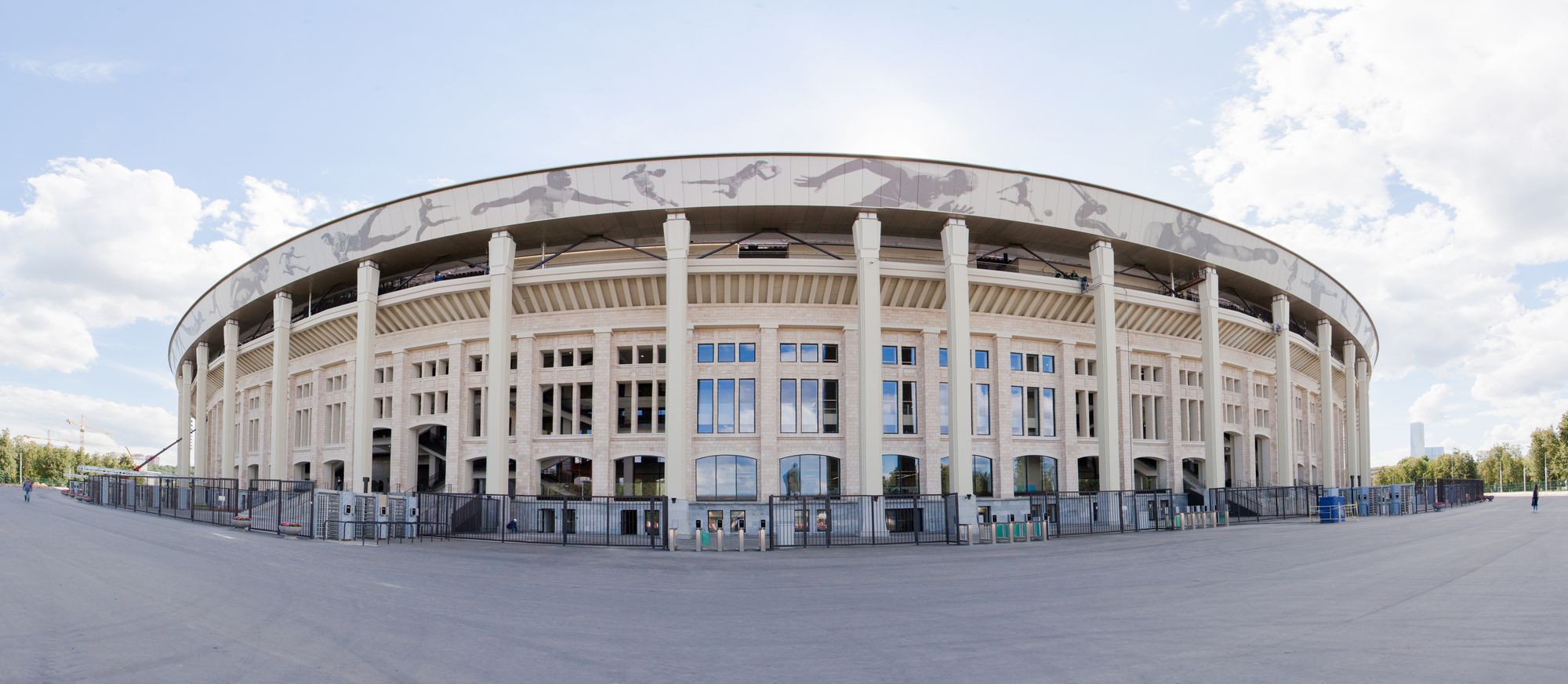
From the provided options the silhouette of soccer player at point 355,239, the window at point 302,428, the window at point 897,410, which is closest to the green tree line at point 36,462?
the window at point 302,428

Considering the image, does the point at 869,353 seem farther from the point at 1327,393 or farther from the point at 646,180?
the point at 1327,393

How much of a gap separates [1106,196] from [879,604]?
30.3 metres

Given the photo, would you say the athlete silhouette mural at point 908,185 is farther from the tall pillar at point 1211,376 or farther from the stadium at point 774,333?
the tall pillar at point 1211,376

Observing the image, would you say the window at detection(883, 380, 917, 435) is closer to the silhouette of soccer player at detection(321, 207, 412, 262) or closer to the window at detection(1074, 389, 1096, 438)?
the window at detection(1074, 389, 1096, 438)

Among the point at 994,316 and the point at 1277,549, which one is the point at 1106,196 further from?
the point at 1277,549

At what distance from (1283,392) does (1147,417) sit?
1081cm

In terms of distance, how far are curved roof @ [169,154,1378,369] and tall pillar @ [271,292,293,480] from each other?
6.30 m

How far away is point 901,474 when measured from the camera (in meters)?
37.9

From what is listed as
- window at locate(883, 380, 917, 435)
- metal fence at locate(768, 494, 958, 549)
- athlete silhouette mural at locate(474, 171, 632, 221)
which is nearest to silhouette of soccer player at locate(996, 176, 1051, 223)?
window at locate(883, 380, 917, 435)

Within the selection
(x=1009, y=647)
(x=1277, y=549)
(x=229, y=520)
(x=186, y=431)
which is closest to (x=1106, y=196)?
(x=1277, y=549)

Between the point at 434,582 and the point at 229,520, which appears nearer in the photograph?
the point at 434,582

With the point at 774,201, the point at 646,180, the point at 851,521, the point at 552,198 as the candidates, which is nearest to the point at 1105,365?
the point at 851,521

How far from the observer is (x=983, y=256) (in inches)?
1564

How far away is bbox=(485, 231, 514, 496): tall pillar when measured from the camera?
36.2 m
